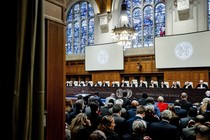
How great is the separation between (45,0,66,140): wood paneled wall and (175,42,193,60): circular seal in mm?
11337

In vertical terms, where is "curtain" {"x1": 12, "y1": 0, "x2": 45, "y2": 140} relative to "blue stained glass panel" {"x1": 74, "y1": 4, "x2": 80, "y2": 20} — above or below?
below

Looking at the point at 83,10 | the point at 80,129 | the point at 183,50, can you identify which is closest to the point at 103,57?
the point at 83,10

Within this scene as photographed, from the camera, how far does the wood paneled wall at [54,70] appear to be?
1.67m

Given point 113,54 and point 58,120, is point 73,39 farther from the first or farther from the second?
point 58,120

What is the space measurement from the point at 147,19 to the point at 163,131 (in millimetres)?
12359

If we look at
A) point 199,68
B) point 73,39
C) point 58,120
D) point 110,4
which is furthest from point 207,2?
point 58,120

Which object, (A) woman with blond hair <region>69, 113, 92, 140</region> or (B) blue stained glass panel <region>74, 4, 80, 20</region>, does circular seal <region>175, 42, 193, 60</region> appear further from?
(A) woman with blond hair <region>69, 113, 92, 140</region>

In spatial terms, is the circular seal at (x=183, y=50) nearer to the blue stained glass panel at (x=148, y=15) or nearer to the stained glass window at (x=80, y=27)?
the blue stained glass panel at (x=148, y=15)

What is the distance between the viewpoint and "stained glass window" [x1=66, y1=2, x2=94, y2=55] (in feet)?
56.9

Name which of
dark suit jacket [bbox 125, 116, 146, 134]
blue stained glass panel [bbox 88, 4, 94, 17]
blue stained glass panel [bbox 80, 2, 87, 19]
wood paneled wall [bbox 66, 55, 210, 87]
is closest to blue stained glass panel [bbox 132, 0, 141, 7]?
blue stained glass panel [bbox 88, 4, 94, 17]

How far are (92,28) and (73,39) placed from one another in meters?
2.01

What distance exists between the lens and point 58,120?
1.73 m

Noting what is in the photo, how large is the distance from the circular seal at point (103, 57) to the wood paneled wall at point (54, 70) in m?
13.7

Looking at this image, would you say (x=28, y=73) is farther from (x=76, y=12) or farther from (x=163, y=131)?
(x=76, y=12)
